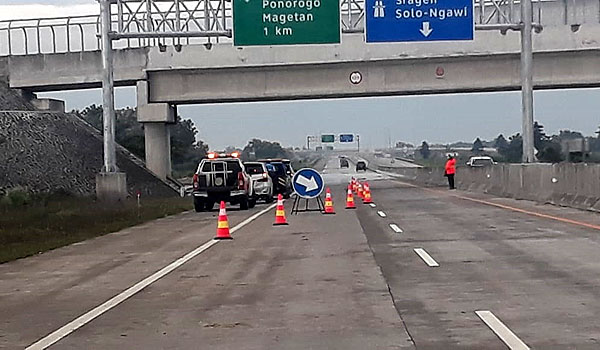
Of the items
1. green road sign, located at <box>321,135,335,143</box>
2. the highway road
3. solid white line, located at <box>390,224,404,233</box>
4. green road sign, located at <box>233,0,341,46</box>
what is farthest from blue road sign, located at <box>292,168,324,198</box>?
green road sign, located at <box>321,135,335,143</box>

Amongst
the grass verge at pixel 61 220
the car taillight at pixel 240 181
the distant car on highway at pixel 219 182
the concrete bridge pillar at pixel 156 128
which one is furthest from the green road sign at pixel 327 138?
the car taillight at pixel 240 181

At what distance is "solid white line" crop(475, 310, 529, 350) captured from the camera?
8688 millimetres

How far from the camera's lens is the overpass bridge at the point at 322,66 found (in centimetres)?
4522

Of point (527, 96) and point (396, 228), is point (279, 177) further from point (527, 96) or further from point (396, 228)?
point (396, 228)

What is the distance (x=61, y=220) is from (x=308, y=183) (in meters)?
7.12

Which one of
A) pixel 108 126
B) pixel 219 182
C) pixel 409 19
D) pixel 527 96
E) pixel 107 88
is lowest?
pixel 219 182

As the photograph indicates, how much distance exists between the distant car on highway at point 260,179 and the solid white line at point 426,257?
22.4 metres

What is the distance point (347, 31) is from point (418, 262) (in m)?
20.1

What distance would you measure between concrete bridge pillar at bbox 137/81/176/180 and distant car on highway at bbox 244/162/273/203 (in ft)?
29.8

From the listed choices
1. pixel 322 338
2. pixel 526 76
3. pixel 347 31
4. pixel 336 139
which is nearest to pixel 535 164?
pixel 526 76

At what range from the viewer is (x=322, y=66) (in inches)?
1855

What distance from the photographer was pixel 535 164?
114ft

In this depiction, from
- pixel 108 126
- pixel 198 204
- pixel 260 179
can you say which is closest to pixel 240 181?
pixel 198 204

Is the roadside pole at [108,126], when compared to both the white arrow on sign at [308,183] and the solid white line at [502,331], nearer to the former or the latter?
the white arrow on sign at [308,183]
